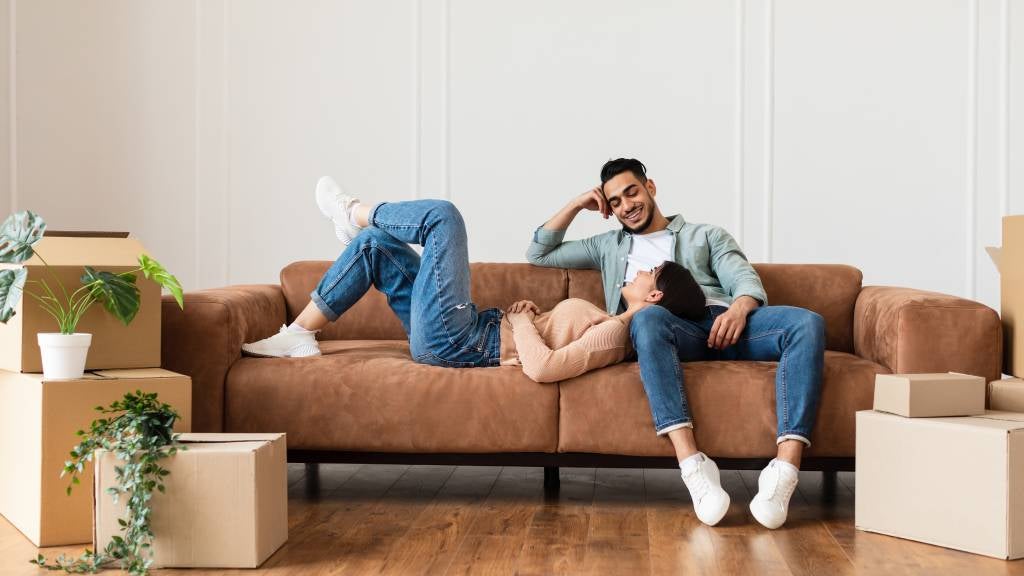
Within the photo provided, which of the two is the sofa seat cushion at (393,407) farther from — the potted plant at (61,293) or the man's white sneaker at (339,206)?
the man's white sneaker at (339,206)

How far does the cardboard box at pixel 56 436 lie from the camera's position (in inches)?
81.8

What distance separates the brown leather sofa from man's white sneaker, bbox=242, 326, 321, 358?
0.04 metres

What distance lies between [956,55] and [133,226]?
3.69 m

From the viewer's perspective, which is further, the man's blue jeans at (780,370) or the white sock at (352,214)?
the white sock at (352,214)

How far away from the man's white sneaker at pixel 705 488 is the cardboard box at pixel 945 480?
325 millimetres

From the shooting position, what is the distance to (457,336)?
2564 millimetres

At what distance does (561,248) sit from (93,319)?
138cm

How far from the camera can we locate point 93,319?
2258 millimetres

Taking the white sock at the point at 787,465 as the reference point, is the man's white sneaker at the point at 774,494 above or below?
below

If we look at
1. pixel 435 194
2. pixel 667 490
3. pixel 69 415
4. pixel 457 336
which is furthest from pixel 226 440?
pixel 435 194

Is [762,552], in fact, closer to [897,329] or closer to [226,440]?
[897,329]

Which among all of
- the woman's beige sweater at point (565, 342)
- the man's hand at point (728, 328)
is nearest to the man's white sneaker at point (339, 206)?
the woman's beige sweater at point (565, 342)

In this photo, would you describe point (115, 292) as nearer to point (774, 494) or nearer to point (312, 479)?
point (312, 479)

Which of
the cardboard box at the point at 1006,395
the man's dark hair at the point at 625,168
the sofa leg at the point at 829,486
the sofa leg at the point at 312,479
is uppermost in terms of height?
the man's dark hair at the point at 625,168
